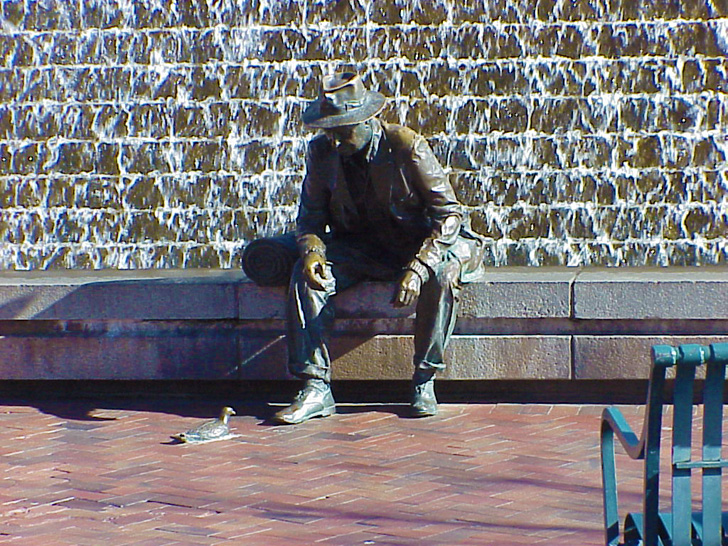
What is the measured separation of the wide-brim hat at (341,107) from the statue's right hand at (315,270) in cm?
63

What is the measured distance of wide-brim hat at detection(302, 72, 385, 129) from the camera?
615cm

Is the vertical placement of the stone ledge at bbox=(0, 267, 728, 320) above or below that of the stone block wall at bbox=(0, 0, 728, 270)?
below

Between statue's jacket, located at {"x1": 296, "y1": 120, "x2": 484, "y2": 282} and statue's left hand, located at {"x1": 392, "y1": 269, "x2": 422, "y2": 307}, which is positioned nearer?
statue's left hand, located at {"x1": 392, "y1": 269, "x2": 422, "y2": 307}

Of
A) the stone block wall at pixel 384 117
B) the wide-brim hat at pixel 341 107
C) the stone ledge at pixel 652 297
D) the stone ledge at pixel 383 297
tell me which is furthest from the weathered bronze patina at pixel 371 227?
the stone block wall at pixel 384 117

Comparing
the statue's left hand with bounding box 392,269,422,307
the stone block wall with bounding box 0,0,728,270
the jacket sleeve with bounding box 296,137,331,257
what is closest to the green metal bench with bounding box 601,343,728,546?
the statue's left hand with bounding box 392,269,422,307

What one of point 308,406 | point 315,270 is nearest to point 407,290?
point 315,270

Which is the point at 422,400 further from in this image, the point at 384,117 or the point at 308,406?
the point at 384,117

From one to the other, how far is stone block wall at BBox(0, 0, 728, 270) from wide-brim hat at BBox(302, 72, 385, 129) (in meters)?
3.11

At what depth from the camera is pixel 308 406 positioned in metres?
6.34

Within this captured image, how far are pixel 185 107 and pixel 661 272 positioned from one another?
438 cm

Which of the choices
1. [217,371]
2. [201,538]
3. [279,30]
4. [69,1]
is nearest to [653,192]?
[279,30]

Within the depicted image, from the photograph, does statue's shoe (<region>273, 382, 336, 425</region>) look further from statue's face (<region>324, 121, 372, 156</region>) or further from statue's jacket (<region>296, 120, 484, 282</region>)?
statue's face (<region>324, 121, 372, 156</region>)

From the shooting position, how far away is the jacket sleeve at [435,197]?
6324 millimetres

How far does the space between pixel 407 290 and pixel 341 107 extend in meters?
0.90
